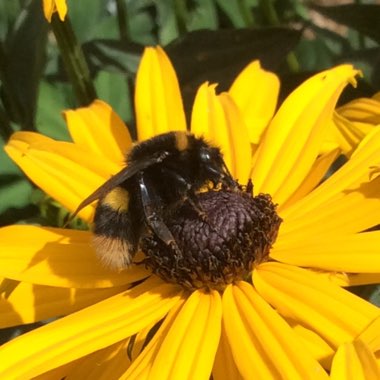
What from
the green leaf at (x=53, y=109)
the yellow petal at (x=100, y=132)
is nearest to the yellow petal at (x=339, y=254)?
the yellow petal at (x=100, y=132)

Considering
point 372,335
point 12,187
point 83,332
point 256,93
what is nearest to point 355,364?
point 372,335

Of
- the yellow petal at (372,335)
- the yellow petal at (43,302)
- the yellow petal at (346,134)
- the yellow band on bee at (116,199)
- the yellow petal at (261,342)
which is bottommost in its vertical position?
the yellow petal at (372,335)

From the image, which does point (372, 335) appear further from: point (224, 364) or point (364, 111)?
point (364, 111)

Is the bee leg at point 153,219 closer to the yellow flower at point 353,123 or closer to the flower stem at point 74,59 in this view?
the yellow flower at point 353,123

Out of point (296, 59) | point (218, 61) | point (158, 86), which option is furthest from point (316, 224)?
point (296, 59)

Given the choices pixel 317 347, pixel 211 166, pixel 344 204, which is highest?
pixel 211 166

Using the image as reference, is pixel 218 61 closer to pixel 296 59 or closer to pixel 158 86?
pixel 158 86
